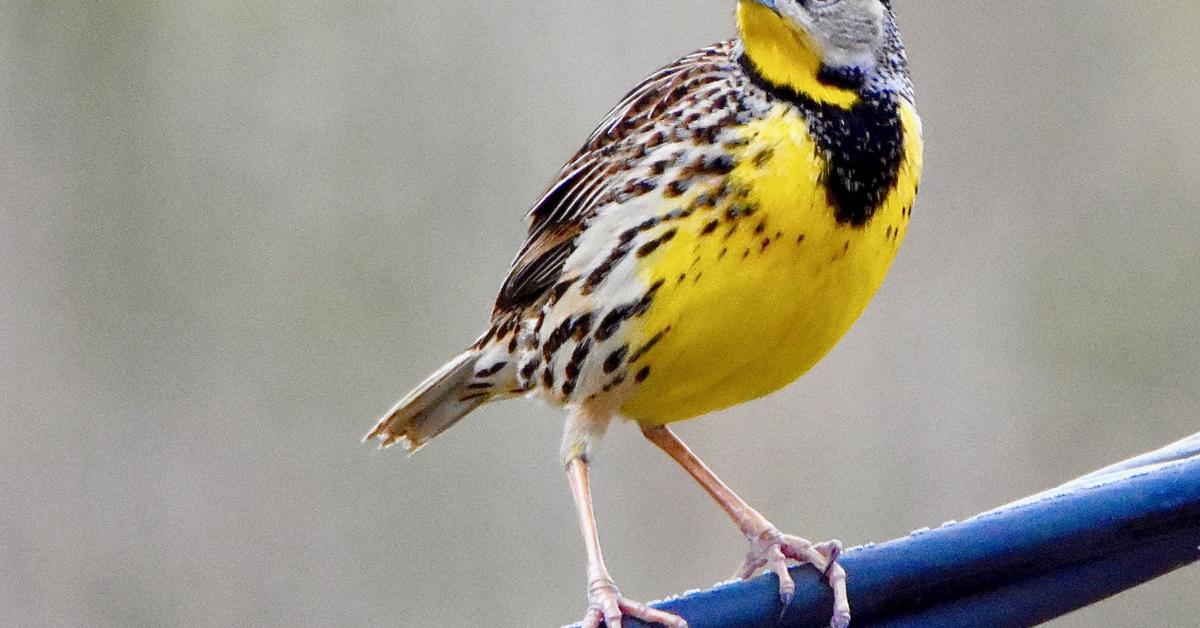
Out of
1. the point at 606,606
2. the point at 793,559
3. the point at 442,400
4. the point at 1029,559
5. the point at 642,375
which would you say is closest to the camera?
the point at 1029,559

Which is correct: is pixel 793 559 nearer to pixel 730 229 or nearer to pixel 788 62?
pixel 730 229

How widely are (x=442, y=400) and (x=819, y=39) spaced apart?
1282 millimetres

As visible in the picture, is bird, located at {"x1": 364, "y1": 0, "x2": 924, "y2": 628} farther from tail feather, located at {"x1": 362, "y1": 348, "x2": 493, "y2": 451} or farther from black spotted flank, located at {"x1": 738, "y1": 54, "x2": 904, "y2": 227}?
tail feather, located at {"x1": 362, "y1": 348, "x2": 493, "y2": 451}

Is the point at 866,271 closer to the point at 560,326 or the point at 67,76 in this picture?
the point at 560,326

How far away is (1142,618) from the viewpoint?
6.07m

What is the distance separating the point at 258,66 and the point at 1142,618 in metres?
3.68

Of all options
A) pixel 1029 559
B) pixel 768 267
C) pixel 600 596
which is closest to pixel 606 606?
pixel 600 596

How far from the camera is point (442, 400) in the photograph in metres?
3.78

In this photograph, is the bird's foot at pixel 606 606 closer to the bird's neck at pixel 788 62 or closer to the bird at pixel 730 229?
the bird at pixel 730 229

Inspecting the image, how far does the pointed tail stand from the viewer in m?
3.59

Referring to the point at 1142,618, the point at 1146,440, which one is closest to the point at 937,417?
the point at 1146,440

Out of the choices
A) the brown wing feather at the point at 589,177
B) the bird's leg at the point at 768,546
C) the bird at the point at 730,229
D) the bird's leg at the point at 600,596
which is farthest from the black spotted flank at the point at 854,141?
the bird's leg at the point at 600,596

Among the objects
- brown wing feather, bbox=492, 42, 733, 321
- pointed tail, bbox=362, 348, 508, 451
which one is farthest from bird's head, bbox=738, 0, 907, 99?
pointed tail, bbox=362, 348, 508, 451

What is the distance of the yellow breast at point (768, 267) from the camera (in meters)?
2.79
